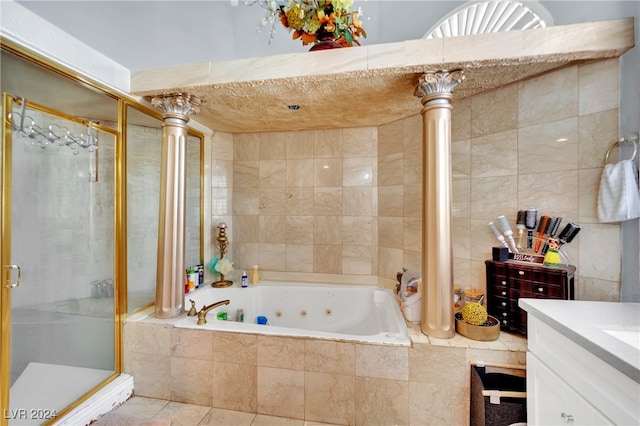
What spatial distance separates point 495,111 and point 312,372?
2.03 metres

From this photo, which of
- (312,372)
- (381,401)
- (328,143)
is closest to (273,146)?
(328,143)

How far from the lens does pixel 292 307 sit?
2.30 metres

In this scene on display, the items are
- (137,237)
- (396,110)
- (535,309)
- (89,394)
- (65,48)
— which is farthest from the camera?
(396,110)

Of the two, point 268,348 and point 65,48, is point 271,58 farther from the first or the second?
point 268,348

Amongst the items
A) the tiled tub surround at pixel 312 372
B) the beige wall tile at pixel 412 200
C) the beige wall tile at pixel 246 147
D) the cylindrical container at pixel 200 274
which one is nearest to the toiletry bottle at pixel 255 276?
the cylindrical container at pixel 200 274

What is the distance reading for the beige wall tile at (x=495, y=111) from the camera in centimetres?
161

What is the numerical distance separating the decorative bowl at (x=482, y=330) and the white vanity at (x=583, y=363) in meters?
0.24

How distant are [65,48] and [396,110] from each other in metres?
2.06

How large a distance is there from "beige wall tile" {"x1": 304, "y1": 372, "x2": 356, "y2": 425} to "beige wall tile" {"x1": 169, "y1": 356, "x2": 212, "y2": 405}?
63 cm

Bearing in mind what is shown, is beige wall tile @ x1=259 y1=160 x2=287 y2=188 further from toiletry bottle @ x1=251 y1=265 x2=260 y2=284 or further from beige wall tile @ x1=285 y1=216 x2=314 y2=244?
toiletry bottle @ x1=251 y1=265 x2=260 y2=284

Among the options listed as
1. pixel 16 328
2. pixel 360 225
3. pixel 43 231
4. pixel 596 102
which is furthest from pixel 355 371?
pixel 596 102

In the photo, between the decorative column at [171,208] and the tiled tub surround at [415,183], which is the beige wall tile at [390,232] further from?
the decorative column at [171,208]

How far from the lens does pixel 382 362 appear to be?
136 cm

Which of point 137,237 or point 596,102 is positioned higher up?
point 596,102
